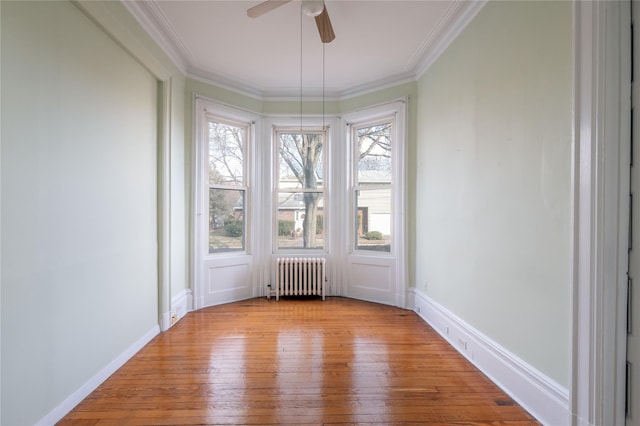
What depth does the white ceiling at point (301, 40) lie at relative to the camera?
256 cm

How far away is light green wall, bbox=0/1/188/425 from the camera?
4.92 ft

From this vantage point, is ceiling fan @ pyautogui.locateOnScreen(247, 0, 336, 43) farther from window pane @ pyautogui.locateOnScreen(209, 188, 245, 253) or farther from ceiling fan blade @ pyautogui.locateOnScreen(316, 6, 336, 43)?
window pane @ pyautogui.locateOnScreen(209, 188, 245, 253)

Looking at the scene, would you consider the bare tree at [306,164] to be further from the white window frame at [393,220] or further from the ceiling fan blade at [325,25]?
the ceiling fan blade at [325,25]

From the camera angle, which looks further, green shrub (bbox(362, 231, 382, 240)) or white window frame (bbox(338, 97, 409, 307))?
green shrub (bbox(362, 231, 382, 240))

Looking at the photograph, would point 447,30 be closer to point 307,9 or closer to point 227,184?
point 307,9

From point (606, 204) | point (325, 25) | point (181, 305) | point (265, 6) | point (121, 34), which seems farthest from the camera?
point (181, 305)

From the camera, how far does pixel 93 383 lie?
207 cm

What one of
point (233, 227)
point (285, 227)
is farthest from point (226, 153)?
point (285, 227)

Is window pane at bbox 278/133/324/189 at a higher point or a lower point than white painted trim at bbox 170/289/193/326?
higher

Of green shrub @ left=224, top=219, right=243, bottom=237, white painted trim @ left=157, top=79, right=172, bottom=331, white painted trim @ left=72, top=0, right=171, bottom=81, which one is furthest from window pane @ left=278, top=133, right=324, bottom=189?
white painted trim @ left=72, top=0, right=171, bottom=81

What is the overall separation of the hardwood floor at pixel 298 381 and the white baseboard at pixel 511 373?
0.22 feet

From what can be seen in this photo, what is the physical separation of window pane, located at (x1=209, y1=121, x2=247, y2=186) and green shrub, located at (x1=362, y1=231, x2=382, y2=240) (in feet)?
6.19

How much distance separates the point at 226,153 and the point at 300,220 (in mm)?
1398

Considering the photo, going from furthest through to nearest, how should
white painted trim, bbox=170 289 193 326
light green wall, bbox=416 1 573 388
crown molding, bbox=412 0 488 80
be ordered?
white painted trim, bbox=170 289 193 326 → crown molding, bbox=412 0 488 80 → light green wall, bbox=416 1 573 388
